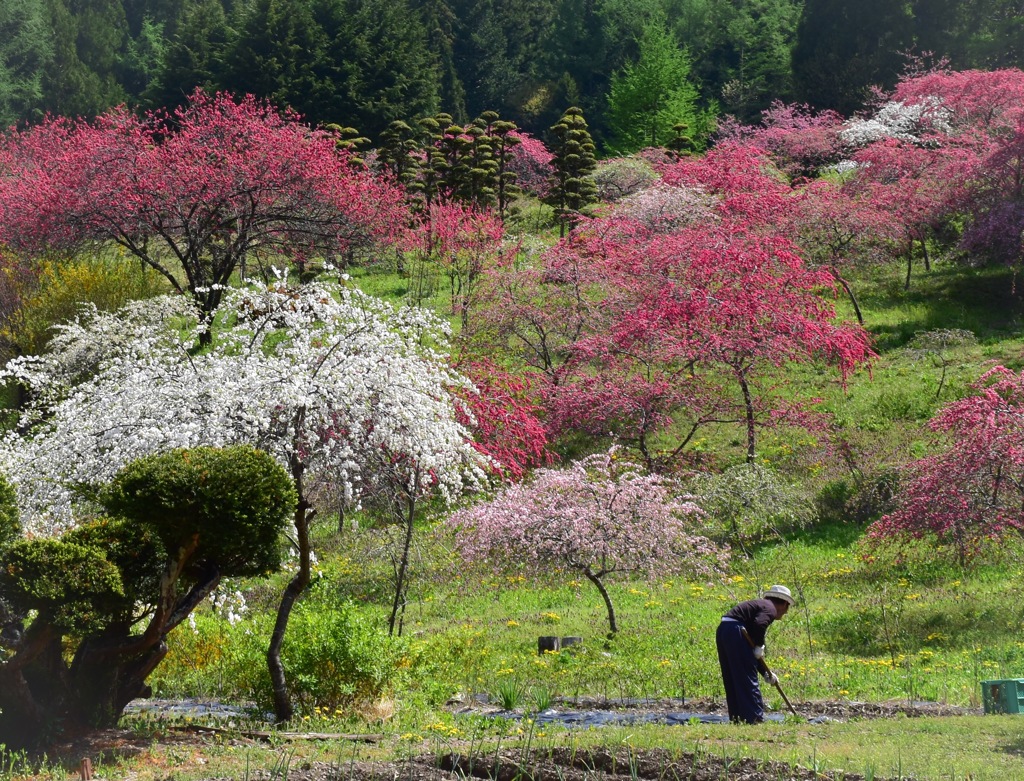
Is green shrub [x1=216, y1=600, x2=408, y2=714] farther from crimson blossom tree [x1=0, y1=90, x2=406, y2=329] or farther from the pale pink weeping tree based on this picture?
crimson blossom tree [x1=0, y1=90, x2=406, y2=329]

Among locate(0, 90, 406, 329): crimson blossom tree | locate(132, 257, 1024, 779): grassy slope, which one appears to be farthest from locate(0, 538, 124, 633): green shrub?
locate(0, 90, 406, 329): crimson blossom tree

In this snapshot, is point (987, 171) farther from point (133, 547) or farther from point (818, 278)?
point (133, 547)

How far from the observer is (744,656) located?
8.93 m

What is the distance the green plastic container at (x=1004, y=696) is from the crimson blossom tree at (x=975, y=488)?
4.23 meters

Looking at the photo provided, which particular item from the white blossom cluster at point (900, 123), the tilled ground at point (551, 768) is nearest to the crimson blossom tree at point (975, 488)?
the tilled ground at point (551, 768)

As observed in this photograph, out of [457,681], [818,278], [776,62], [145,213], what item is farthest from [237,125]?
[776,62]

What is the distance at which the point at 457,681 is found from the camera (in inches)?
458

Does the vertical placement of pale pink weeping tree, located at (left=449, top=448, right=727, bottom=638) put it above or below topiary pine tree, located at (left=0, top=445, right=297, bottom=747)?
below

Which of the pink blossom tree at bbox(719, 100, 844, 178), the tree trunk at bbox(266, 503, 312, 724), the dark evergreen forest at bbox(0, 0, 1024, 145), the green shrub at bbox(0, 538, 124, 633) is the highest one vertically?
the dark evergreen forest at bbox(0, 0, 1024, 145)

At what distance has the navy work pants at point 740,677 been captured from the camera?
8.88m

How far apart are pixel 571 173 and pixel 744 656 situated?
29.1m

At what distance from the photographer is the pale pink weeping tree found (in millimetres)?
13633

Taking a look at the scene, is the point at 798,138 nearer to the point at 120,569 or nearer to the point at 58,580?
the point at 120,569

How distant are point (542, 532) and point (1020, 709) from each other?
254 inches
